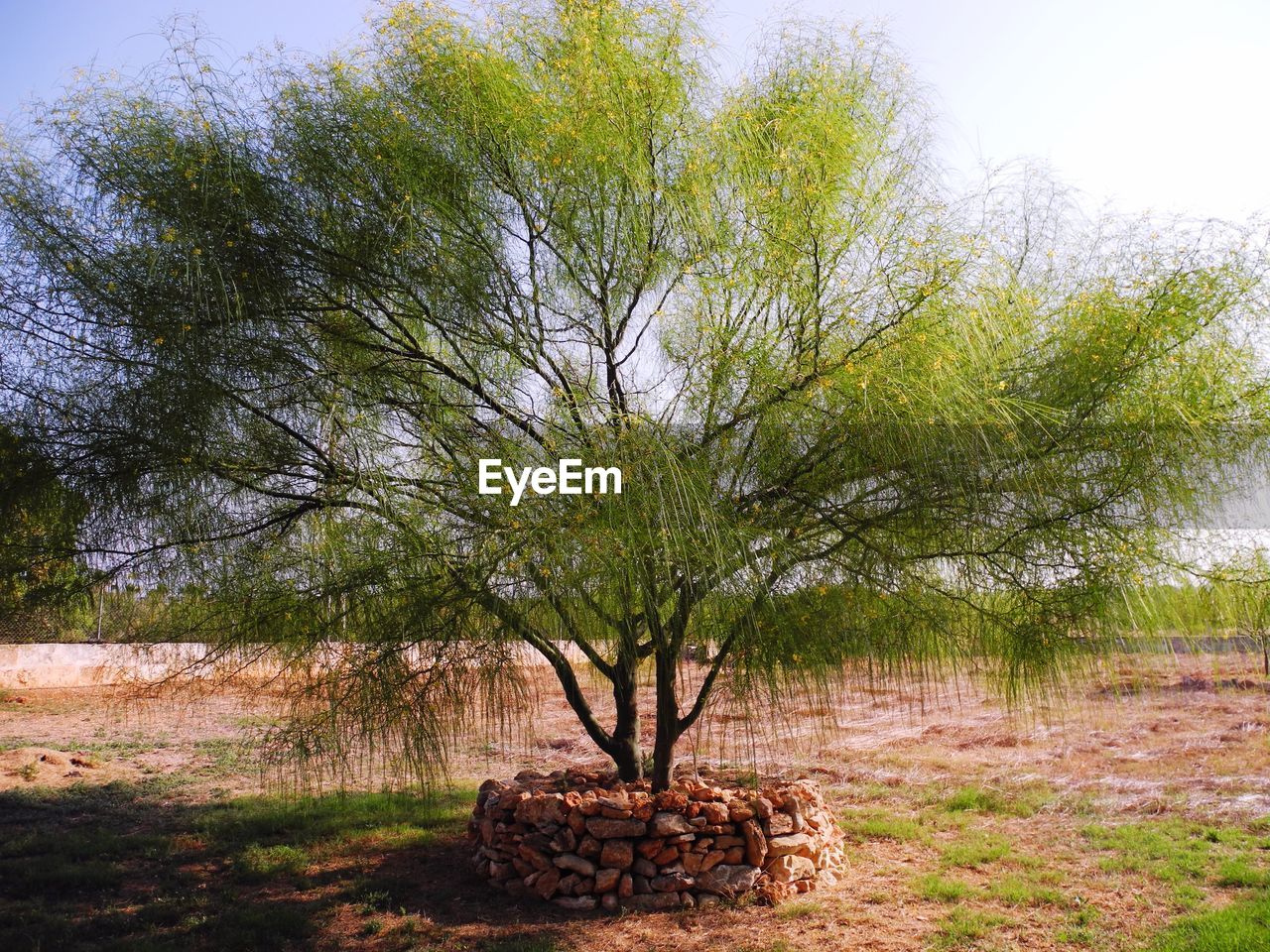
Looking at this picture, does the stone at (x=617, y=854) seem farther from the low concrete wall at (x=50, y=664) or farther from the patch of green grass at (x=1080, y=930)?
the low concrete wall at (x=50, y=664)

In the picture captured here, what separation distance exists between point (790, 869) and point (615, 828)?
1.01 m

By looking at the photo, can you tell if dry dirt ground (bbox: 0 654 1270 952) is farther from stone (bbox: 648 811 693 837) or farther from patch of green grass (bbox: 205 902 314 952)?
stone (bbox: 648 811 693 837)

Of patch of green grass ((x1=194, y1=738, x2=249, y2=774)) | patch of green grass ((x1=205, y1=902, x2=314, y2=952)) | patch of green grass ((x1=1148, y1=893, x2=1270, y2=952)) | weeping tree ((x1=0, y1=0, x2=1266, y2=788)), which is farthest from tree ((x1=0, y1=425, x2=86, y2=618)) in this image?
patch of green grass ((x1=1148, y1=893, x2=1270, y2=952))

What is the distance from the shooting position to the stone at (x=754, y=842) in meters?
4.81

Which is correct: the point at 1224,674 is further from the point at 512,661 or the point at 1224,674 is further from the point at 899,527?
the point at 512,661

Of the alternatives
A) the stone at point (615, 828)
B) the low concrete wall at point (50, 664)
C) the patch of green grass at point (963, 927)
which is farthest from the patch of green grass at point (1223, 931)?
the low concrete wall at point (50, 664)

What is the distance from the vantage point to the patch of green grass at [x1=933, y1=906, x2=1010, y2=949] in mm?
4422

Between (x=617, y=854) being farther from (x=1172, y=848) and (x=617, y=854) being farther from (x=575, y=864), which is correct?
(x=1172, y=848)

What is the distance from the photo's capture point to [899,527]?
169 inches

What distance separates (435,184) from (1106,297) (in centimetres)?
335

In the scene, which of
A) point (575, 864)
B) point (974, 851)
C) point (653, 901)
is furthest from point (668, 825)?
point (974, 851)

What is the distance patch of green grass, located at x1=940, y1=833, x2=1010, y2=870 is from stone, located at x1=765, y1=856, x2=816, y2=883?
118 cm

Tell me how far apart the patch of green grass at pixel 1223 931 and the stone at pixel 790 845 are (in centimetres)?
171

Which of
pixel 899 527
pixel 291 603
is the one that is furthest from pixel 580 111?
pixel 291 603
